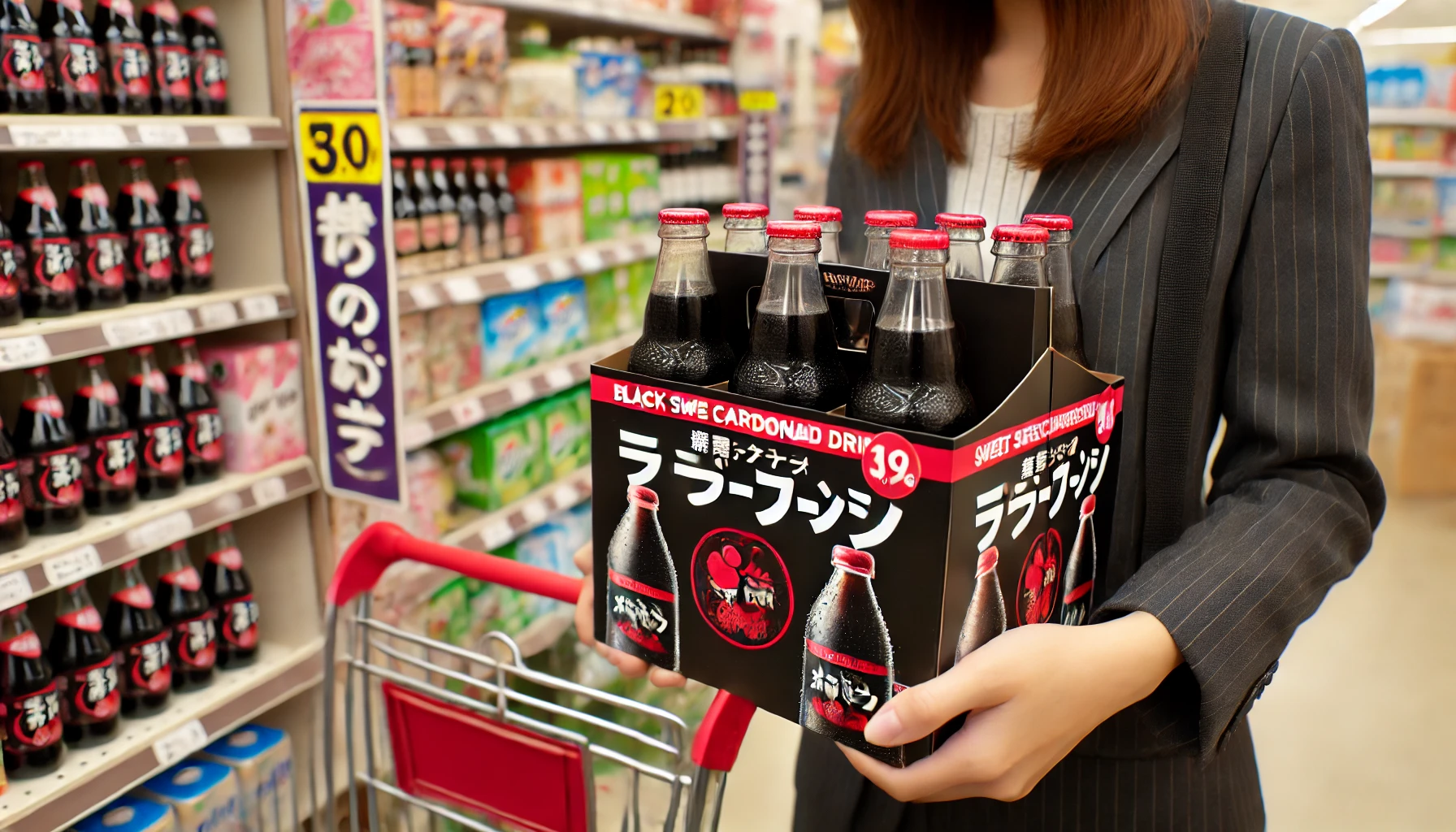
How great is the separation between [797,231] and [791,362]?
105 millimetres

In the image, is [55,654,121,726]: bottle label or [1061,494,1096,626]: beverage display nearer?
[1061,494,1096,626]: beverage display

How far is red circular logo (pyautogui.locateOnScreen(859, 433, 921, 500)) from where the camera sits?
708 millimetres

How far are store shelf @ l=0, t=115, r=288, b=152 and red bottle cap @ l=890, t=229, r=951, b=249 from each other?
168cm

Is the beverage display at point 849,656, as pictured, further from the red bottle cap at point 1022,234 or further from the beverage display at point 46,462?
the beverage display at point 46,462

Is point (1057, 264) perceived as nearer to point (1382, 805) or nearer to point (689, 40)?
point (1382, 805)

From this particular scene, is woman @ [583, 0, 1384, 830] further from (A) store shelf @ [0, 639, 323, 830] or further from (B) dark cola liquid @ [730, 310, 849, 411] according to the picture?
(A) store shelf @ [0, 639, 323, 830]

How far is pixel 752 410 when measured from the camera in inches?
30.8

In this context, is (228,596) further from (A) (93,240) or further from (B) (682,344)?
(B) (682,344)

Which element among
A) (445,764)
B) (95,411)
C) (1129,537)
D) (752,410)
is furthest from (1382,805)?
(95,411)

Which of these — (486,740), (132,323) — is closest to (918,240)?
(486,740)

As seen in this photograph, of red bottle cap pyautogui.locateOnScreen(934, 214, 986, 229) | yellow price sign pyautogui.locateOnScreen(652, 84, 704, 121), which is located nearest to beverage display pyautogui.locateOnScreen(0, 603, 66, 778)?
red bottle cap pyautogui.locateOnScreen(934, 214, 986, 229)

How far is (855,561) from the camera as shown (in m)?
0.76

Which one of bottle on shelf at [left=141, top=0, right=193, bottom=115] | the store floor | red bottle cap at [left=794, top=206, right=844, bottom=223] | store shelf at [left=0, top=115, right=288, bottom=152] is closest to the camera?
red bottle cap at [left=794, top=206, right=844, bottom=223]

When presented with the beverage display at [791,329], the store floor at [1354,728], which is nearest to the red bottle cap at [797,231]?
the beverage display at [791,329]
